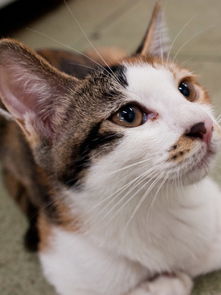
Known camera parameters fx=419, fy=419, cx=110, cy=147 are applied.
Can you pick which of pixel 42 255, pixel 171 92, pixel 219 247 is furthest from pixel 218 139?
pixel 42 255

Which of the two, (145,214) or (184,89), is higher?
(184,89)

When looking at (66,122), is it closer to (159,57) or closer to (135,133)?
(135,133)

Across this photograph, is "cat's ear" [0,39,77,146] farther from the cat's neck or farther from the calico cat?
the cat's neck

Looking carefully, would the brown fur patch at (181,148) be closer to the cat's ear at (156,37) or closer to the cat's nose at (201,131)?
the cat's nose at (201,131)

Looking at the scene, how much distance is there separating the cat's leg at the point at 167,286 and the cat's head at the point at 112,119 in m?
0.33

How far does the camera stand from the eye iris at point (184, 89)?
3.38ft

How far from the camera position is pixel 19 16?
3.28 m

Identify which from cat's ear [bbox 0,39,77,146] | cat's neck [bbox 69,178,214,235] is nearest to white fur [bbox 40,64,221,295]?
cat's neck [bbox 69,178,214,235]

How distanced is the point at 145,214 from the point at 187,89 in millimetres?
327

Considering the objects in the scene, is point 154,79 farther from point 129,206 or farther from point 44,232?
point 44,232

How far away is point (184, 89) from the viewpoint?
3.41ft

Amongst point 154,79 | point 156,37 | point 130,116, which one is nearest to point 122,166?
point 130,116

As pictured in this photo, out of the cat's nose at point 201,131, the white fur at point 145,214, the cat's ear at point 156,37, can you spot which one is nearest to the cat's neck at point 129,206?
the white fur at point 145,214

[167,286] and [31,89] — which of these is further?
[167,286]
